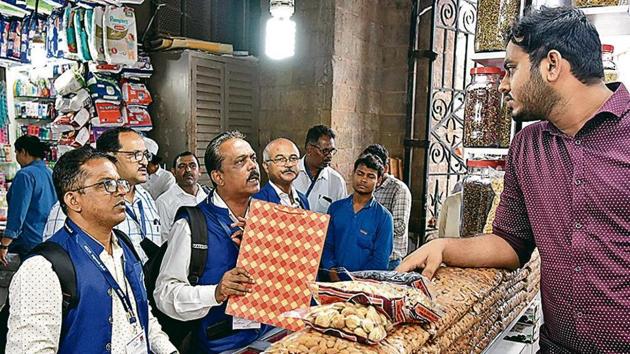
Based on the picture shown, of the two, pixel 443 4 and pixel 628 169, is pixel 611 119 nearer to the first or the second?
pixel 628 169

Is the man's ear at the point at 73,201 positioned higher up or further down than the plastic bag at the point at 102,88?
further down

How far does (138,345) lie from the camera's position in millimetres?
1717

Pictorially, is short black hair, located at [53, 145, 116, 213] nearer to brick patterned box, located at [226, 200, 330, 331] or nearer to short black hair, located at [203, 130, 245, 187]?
short black hair, located at [203, 130, 245, 187]

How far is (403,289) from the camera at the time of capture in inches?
42.2

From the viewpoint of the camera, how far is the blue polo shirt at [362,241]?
3.08 m

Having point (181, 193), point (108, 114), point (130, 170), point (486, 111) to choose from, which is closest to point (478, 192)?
point (486, 111)

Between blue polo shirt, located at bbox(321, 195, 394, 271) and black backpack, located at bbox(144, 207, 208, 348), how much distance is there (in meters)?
1.14

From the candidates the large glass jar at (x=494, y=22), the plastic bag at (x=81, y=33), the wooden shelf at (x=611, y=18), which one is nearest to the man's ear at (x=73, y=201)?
→ the large glass jar at (x=494, y=22)

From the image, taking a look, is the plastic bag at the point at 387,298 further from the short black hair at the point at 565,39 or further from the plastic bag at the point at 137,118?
the plastic bag at the point at 137,118

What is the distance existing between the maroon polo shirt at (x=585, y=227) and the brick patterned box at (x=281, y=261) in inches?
25.7

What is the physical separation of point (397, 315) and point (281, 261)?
0.73 meters

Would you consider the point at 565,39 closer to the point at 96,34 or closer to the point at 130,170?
the point at 130,170

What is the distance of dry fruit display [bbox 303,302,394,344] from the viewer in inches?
36.0

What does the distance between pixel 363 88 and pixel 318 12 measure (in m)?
0.85
